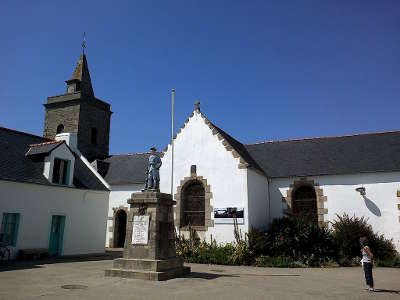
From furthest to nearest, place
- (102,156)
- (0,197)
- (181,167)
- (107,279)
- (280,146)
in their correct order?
(102,156)
(280,146)
(181,167)
(0,197)
(107,279)

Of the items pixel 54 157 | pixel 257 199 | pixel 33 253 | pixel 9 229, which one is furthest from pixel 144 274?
pixel 54 157

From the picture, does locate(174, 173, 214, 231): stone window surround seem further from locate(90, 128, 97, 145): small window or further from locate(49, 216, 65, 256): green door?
locate(90, 128, 97, 145): small window

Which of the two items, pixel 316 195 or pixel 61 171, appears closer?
pixel 61 171

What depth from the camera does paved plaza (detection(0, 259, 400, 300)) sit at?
7.32 meters

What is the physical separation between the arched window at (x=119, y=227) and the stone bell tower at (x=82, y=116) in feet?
23.2

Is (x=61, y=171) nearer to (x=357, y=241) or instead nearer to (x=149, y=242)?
(x=149, y=242)

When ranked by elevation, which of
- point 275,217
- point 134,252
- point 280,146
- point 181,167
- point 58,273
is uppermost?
point 280,146

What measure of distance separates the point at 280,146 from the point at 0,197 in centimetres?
1495

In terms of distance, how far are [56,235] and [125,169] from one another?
843 cm

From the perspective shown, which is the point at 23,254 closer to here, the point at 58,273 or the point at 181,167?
the point at 58,273

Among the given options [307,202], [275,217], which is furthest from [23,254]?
[307,202]

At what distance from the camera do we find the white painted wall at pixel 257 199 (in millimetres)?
15672

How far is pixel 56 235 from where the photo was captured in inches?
642

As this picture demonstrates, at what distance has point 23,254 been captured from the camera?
46.5ft
